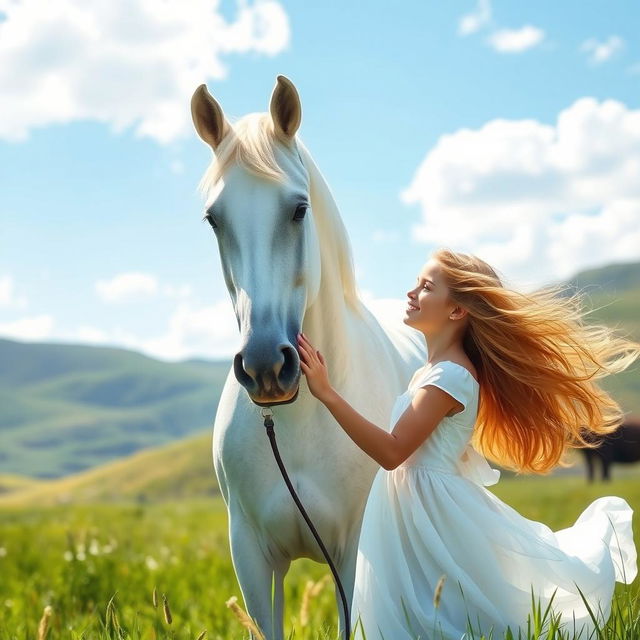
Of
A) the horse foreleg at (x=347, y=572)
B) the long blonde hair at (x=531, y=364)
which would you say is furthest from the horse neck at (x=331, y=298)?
the horse foreleg at (x=347, y=572)

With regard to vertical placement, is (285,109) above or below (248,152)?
above

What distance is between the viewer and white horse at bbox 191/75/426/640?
277 cm

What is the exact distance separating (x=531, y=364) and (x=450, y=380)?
1.70 ft

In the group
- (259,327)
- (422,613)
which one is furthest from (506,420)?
(259,327)

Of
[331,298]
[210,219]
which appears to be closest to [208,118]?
[210,219]

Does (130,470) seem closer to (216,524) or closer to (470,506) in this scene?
(216,524)

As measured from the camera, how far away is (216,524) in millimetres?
14125

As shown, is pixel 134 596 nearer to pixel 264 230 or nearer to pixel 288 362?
pixel 288 362

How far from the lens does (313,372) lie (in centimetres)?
284

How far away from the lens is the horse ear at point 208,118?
10.1 feet

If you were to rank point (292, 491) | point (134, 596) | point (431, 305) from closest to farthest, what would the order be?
1. point (292, 491)
2. point (431, 305)
3. point (134, 596)

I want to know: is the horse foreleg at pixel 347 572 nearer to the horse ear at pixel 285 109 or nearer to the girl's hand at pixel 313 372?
the girl's hand at pixel 313 372

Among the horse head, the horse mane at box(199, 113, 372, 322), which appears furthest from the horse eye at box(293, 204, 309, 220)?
the horse mane at box(199, 113, 372, 322)

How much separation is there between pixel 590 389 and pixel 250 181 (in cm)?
166
